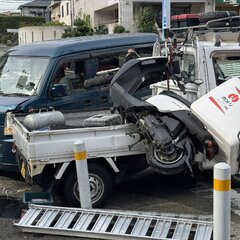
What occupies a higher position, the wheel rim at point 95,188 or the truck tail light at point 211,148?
the truck tail light at point 211,148

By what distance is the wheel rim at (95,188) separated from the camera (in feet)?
17.6

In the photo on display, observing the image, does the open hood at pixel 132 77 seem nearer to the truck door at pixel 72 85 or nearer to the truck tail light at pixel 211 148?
the truck tail light at pixel 211 148

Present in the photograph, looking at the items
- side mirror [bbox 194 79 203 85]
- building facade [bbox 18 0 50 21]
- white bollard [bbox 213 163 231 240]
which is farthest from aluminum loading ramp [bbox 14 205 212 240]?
building facade [bbox 18 0 50 21]

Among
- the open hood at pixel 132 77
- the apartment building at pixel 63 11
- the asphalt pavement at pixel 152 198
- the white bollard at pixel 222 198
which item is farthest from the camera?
the apartment building at pixel 63 11

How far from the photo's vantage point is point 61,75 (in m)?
7.01

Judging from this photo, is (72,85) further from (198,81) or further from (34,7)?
(34,7)

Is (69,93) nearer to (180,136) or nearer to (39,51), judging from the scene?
(39,51)

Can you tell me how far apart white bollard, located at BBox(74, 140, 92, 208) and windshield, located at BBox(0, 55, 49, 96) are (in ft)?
7.20

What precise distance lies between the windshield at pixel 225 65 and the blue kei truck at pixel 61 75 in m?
1.61

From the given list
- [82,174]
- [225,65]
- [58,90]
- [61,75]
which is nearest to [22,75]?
[61,75]

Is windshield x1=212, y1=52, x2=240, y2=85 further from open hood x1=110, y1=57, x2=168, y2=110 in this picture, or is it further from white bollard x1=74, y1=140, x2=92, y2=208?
white bollard x1=74, y1=140, x2=92, y2=208

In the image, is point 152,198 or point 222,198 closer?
point 222,198

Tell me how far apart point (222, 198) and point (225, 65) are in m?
2.99

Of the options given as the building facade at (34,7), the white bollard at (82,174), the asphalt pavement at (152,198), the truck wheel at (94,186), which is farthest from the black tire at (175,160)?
the building facade at (34,7)
